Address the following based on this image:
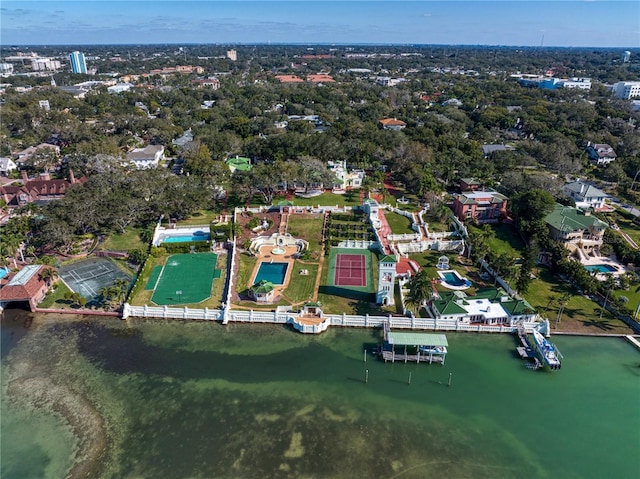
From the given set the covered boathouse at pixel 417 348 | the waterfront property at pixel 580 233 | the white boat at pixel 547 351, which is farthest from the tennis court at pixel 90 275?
the waterfront property at pixel 580 233

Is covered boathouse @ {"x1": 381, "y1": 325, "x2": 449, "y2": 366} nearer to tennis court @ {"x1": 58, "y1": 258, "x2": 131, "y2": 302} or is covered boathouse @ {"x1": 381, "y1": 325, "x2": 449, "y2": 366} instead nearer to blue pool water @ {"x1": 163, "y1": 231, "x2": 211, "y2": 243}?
tennis court @ {"x1": 58, "y1": 258, "x2": 131, "y2": 302}

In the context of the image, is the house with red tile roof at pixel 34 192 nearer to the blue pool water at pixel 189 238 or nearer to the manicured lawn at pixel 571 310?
the blue pool water at pixel 189 238

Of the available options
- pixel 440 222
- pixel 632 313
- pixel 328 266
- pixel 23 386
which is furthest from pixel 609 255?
pixel 23 386

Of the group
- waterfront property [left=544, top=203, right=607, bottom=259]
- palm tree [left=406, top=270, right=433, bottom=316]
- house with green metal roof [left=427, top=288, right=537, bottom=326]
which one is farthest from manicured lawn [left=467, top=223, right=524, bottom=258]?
palm tree [left=406, top=270, right=433, bottom=316]

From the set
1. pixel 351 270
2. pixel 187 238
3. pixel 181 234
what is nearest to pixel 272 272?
pixel 351 270

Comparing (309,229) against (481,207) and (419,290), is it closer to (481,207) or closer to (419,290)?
(419,290)

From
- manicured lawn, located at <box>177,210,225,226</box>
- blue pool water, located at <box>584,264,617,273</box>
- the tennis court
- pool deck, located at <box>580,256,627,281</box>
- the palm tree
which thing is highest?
the palm tree

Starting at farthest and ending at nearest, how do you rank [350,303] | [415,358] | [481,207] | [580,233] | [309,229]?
[481,207] → [309,229] → [580,233] → [350,303] → [415,358]
